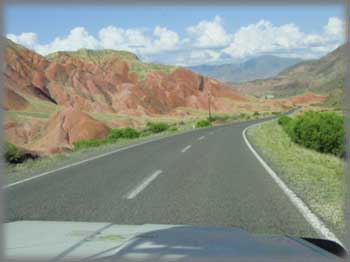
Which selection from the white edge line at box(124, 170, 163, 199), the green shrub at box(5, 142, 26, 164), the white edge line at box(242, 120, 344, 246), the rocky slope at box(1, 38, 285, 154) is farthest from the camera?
the rocky slope at box(1, 38, 285, 154)

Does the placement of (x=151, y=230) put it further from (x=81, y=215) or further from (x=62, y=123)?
(x=62, y=123)

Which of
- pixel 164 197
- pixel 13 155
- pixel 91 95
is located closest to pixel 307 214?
pixel 164 197

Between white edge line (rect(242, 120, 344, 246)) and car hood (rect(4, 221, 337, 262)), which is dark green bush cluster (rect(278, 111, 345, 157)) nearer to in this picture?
white edge line (rect(242, 120, 344, 246))

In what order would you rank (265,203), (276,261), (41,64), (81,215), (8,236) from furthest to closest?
(41,64) < (265,203) < (81,215) < (8,236) < (276,261)

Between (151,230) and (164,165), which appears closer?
(151,230)

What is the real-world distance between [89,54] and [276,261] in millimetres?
122542

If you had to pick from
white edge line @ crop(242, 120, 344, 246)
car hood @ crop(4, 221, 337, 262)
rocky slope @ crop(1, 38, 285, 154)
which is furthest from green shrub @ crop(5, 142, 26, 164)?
rocky slope @ crop(1, 38, 285, 154)

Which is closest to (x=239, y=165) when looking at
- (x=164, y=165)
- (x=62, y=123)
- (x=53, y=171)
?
(x=164, y=165)

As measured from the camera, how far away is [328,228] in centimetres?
643

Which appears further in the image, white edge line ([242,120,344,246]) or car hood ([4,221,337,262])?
white edge line ([242,120,344,246])

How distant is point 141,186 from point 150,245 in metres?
5.89

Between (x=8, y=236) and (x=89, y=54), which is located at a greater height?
(x=89, y=54)

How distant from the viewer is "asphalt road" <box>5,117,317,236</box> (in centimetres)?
696

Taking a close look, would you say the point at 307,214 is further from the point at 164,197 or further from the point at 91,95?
the point at 91,95
